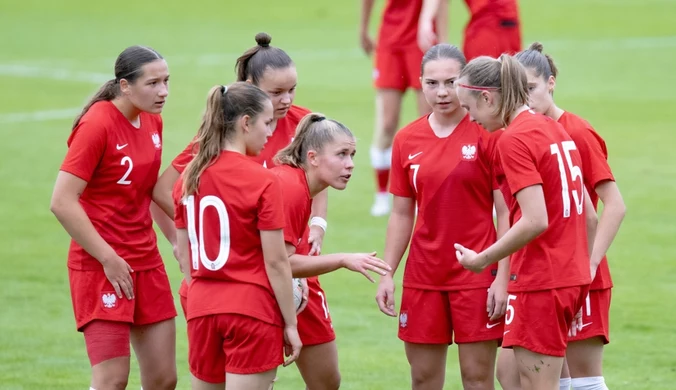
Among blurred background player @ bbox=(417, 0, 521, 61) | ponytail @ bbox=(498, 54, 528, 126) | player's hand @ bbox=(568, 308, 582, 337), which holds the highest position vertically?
blurred background player @ bbox=(417, 0, 521, 61)

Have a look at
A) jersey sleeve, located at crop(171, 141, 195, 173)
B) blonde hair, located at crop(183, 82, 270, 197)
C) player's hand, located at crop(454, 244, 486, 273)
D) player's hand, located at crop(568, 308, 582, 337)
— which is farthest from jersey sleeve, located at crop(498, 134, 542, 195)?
jersey sleeve, located at crop(171, 141, 195, 173)

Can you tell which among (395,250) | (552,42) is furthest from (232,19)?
(395,250)

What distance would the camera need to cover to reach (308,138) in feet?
19.0

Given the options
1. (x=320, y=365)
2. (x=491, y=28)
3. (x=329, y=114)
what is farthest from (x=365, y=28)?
(x=320, y=365)

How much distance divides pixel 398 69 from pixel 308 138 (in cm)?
663

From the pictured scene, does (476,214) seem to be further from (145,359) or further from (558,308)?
(145,359)

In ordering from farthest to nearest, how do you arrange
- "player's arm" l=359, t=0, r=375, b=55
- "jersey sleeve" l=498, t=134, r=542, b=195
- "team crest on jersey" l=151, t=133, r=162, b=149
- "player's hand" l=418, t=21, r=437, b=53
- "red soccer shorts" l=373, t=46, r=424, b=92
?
"player's arm" l=359, t=0, r=375, b=55, "red soccer shorts" l=373, t=46, r=424, b=92, "player's hand" l=418, t=21, r=437, b=53, "team crest on jersey" l=151, t=133, r=162, b=149, "jersey sleeve" l=498, t=134, r=542, b=195

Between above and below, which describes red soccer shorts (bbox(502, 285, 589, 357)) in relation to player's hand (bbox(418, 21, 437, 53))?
below

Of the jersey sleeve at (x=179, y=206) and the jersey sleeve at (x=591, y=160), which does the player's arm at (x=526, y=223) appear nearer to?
the jersey sleeve at (x=591, y=160)

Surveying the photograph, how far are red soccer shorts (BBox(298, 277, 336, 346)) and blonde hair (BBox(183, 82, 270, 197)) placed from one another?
114cm

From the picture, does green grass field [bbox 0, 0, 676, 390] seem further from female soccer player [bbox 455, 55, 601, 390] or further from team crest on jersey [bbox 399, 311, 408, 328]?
female soccer player [bbox 455, 55, 601, 390]

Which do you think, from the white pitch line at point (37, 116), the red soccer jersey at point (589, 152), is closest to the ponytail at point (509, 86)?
the red soccer jersey at point (589, 152)

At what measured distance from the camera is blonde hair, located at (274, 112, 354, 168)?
5.75 meters

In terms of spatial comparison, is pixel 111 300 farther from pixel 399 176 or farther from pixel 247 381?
pixel 399 176
